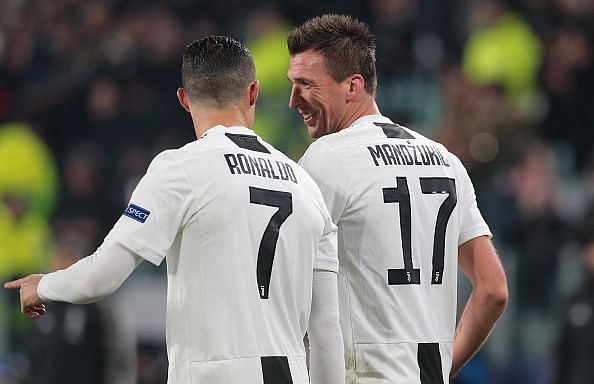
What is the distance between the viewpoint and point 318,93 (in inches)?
198

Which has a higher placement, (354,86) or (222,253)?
(354,86)

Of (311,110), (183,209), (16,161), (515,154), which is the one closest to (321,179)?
(311,110)

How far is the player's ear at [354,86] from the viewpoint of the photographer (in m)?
5.04

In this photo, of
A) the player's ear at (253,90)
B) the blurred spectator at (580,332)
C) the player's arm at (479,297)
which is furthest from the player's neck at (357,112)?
the blurred spectator at (580,332)


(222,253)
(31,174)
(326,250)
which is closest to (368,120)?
(326,250)

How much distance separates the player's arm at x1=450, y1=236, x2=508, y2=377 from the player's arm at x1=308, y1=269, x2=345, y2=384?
68 cm

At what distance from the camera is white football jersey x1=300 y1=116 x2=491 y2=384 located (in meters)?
4.83

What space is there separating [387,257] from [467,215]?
46 centimetres

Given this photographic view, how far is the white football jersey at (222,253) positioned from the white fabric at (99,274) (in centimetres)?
5

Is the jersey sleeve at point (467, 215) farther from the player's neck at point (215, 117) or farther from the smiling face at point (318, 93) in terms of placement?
the player's neck at point (215, 117)

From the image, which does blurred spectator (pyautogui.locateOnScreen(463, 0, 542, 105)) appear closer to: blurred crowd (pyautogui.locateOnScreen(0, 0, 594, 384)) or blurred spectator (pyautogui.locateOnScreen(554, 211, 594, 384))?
blurred crowd (pyautogui.locateOnScreen(0, 0, 594, 384))

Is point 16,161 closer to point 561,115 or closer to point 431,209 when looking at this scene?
point 561,115

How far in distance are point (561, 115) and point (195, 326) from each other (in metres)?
7.07

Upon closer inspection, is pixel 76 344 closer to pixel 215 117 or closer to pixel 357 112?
pixel 357 112
